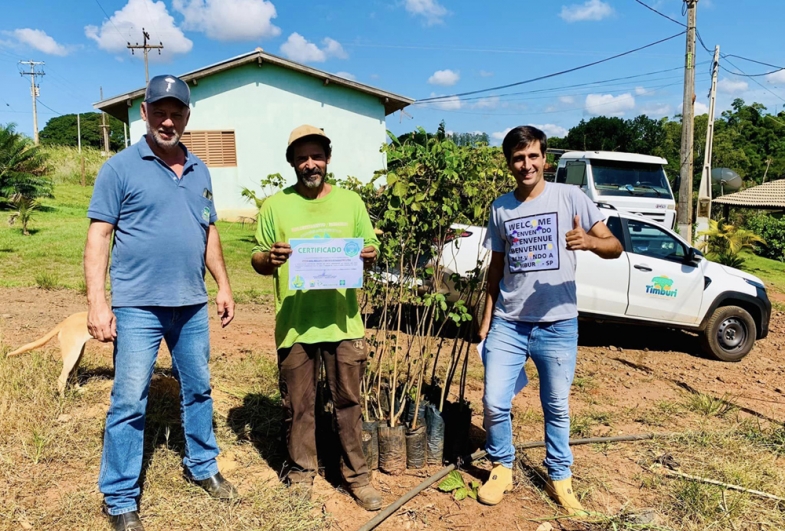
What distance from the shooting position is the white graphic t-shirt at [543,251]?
2887 millimetres

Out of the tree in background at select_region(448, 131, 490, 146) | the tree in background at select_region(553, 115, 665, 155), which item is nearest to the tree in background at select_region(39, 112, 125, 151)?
the tree in background at select_region(553, 115, 665, 155)

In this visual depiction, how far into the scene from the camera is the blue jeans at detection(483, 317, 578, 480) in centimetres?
296

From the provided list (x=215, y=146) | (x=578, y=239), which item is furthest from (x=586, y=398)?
(x=215, y=146)

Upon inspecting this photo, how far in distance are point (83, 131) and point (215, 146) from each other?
59227mm

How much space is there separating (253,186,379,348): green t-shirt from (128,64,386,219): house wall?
1438 cm

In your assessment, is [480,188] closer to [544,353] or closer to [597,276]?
[544,353]

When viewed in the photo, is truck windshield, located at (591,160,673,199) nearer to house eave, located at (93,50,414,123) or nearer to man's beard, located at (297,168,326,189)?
house eave, located at (93,50,414,123)

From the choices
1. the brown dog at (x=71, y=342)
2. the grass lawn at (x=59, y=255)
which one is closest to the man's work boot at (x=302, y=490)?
the brown dog at (x=71, y=342)

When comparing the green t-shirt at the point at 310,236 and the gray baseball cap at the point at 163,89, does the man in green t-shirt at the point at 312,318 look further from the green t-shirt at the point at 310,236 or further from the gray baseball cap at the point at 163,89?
the gray baseball cap at the point at 163,89

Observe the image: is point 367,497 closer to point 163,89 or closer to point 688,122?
point 163,89

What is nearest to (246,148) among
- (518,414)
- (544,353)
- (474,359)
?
(474,359)

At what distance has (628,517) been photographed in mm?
3064

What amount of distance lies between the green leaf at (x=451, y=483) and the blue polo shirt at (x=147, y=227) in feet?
6.02

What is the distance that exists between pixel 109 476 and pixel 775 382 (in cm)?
653
